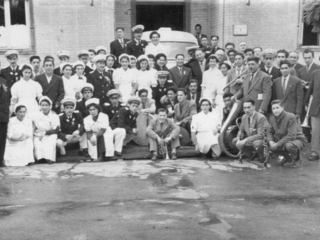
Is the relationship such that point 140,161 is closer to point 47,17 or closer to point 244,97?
point 244,97

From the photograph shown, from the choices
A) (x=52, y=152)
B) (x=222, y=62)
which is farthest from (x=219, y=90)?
(x=52, y=152)

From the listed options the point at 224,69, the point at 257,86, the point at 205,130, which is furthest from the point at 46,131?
the point at 257,86

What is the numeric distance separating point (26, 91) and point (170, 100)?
109 inches

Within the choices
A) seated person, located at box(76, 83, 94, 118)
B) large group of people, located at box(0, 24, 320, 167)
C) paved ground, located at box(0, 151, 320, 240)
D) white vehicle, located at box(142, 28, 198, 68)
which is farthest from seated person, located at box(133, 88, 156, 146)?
white vehicle, located at box(142, 28, 198, 68)

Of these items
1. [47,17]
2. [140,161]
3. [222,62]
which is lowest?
[140,161]

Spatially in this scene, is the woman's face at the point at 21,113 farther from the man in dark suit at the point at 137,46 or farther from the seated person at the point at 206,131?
the man in dark suit at the point at 137,46

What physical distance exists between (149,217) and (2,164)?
4.10 m

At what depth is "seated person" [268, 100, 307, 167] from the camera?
8.24m

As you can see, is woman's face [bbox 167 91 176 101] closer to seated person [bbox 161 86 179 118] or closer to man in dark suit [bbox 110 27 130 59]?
seated person [bbox 161 86 179 118]

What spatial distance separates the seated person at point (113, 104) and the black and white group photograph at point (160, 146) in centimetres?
2

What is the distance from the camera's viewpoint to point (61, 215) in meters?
5.70

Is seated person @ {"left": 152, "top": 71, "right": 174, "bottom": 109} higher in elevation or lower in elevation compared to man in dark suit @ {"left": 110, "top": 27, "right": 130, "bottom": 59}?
lower

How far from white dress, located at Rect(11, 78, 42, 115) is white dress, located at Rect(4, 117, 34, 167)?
372 mm

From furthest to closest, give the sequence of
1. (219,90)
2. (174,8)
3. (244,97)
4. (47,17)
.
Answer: (174,8) < (47,17) < (219,90) < (244,97)
